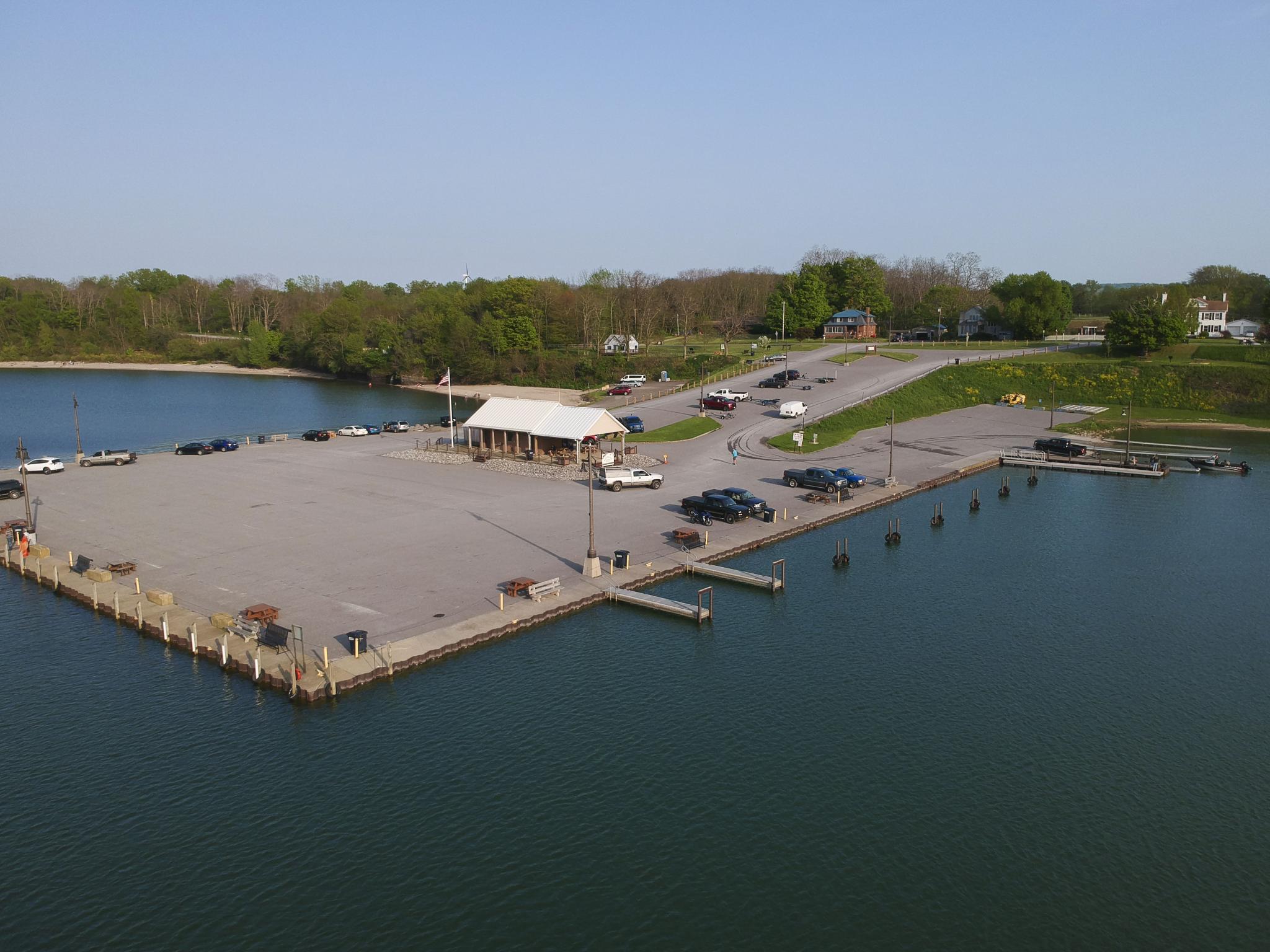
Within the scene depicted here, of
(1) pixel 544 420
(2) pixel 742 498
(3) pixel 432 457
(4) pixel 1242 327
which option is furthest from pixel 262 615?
(4) pixel 1242 327

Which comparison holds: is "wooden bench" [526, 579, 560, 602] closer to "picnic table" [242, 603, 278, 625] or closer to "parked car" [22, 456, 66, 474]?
"picnic table" [242, 603, 278, 625]

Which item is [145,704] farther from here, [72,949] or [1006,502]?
[1006,502]

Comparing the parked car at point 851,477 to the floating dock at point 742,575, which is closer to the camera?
the floating dock at point 742,575

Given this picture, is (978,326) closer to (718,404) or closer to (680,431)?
(718,404)

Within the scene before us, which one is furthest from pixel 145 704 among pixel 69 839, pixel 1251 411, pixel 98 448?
pixel 1251 411

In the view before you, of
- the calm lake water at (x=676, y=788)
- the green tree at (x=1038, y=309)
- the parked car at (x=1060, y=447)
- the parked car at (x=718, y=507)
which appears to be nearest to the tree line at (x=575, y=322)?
the green tree at (x=1038, y=309)

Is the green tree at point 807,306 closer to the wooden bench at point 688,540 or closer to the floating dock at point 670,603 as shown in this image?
the wooden bench at point 688,540
